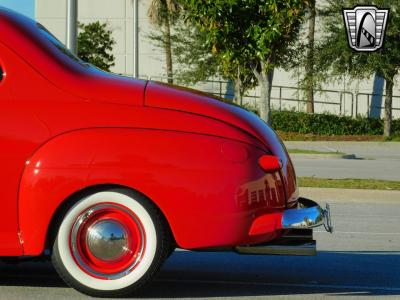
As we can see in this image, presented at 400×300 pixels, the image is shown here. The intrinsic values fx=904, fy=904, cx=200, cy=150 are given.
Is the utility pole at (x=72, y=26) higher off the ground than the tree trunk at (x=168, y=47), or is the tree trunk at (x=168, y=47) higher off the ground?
the utility pole at (x=72, y=26)

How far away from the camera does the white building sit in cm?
4553

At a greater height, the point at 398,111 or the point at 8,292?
the point at 8,292

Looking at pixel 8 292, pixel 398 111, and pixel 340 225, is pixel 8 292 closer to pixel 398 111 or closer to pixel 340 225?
pixel 340 225

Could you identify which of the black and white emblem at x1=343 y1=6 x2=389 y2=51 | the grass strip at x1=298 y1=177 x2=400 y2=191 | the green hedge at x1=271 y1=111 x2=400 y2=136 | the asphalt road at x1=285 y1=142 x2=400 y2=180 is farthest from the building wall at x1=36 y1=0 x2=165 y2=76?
the grass strip at x1=298 y1=177 x2=400 y2=191

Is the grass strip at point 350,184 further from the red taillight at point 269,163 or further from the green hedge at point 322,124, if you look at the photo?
the green hedge at point 322,124

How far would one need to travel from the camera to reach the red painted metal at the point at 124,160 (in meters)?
5.66

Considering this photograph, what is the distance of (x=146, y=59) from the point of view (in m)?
48.5

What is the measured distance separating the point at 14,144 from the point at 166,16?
126 ft

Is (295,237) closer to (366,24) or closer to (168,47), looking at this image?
(366,24)

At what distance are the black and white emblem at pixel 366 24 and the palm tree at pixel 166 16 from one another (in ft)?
30.4

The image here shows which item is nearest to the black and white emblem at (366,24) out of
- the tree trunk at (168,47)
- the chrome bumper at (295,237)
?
the tree trunk at (168,47)

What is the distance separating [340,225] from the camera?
1048cm

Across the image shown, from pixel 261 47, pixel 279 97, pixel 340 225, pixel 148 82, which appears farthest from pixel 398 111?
pixel 148 82

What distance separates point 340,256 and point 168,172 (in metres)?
3.00
